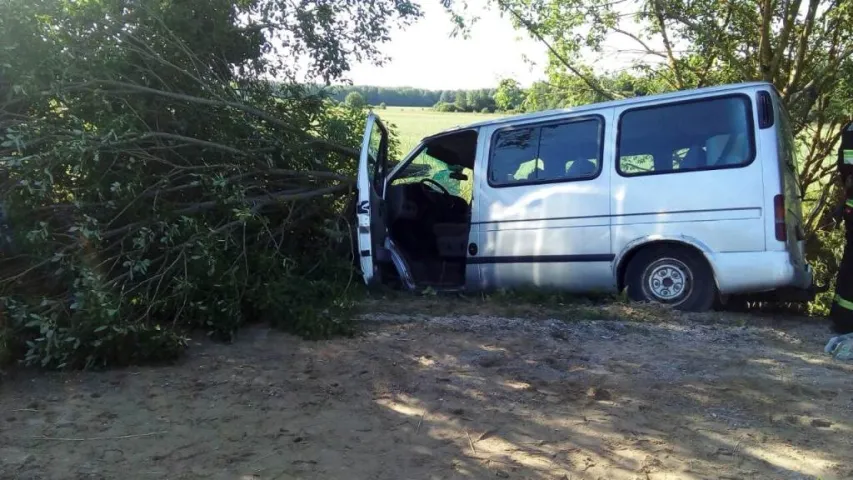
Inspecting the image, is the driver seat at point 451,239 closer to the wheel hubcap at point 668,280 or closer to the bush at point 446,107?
the wheel hubcap at point 668,280

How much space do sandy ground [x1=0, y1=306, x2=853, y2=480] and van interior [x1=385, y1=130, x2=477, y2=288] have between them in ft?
6.12

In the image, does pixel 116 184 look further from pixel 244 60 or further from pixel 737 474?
pixel 737 474

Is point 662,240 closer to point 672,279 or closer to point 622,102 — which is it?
point 672,279

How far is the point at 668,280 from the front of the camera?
5902mm

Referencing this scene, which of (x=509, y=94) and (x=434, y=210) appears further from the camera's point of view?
(x=509, y=94)

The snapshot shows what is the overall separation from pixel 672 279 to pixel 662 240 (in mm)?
372


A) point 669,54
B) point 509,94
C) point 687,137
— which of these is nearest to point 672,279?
point 687,137

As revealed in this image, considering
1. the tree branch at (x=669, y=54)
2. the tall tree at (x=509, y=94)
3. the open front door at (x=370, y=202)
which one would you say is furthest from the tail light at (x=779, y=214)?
the tall tree at (x=509, y=94)

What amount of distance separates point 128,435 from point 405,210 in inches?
154

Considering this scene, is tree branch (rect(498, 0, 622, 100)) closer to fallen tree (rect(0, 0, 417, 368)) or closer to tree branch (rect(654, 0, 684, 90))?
tree branch (rect(654, 0, 684, 90))

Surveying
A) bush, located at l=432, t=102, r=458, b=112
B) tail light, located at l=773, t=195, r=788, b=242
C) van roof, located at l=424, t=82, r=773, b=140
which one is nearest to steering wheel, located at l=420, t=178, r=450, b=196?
van roof, located at l=424, t=82, r=773, b=140

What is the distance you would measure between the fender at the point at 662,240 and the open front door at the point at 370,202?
2.18 m

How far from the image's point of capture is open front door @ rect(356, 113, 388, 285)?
6.16 metres

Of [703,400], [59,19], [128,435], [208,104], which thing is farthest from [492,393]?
[59,19]
